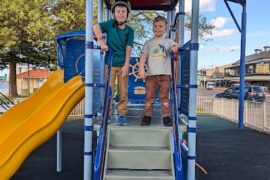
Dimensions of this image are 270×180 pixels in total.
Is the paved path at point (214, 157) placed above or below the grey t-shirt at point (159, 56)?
below

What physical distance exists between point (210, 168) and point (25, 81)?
64.4 meters

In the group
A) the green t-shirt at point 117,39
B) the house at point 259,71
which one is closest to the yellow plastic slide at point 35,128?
the green t-shirt at point 117,39

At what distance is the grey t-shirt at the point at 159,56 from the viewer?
524cm

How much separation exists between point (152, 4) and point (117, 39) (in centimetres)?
353

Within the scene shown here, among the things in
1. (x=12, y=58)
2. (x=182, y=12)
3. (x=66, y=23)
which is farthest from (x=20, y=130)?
(x=12, y=58)

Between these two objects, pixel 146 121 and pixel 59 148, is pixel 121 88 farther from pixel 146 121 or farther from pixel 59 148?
pixel 59 148

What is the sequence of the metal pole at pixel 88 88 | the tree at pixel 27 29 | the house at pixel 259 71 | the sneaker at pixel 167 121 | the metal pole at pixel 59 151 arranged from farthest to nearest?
the house at pixel 259 71 < the tree at pixel 27 29 < the metal pole at pixel 59 151 < the sneaker at pixel 167 121 < the metal pole at pixel 88 88

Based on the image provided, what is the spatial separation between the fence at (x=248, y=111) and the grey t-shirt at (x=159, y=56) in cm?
941

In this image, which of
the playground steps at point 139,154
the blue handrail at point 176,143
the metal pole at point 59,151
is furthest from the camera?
the metal pole at point 59,151

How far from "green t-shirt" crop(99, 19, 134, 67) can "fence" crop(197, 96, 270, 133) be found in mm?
9669

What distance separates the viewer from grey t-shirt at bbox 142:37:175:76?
206 inches

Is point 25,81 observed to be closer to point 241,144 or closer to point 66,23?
point 66,23

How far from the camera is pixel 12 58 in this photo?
109 feet

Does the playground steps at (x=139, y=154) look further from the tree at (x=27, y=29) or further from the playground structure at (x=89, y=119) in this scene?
the tree at (x=27, y=29)
